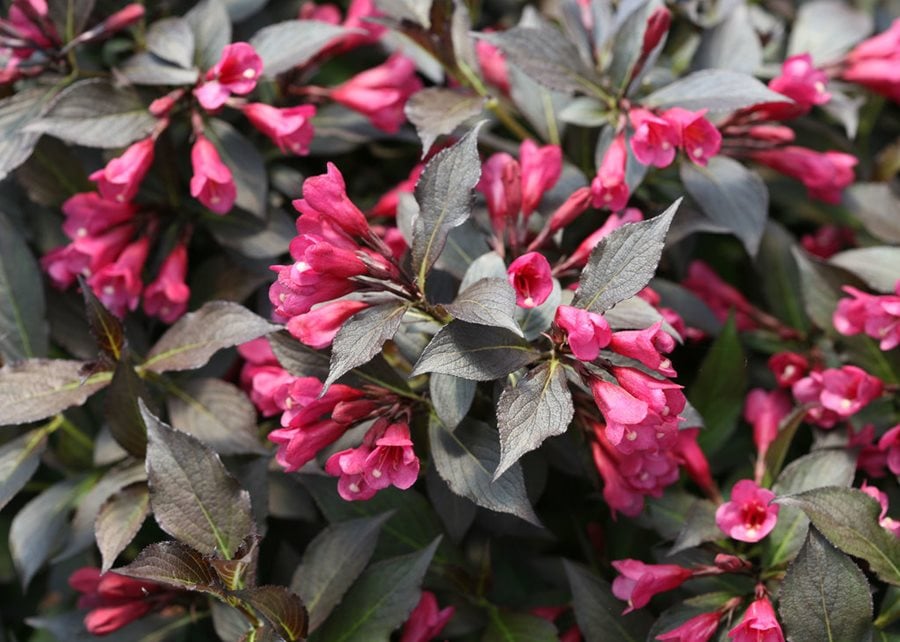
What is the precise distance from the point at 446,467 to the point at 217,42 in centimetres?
84

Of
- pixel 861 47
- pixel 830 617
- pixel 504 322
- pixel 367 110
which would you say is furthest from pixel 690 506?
pixel 861 47

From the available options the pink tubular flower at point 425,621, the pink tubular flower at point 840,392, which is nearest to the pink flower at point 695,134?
the pink tubular flower at point 840,392

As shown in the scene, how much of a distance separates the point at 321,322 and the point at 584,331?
35cm

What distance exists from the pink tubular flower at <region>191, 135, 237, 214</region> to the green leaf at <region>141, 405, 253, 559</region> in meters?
0.40

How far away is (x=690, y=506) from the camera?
1452mm

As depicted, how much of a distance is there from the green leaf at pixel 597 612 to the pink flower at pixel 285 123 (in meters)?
0.77

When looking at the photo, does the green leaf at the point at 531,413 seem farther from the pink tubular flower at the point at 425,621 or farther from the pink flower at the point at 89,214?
the pink flower at the point at 89,214

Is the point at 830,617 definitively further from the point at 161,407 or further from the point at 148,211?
the point at 148,211

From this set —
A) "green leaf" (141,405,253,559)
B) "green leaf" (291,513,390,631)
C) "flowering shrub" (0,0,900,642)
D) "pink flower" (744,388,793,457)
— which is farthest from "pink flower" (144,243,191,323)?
"pink flower" (744,388,793,457)

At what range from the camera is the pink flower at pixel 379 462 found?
116 centimetres

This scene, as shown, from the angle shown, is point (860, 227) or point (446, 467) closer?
point (446, 467)

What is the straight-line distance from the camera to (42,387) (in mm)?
1415

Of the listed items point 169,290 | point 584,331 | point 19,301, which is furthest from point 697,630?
point 19,301

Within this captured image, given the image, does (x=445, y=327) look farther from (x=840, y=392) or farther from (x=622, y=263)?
(x=840, y=392)
